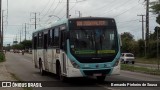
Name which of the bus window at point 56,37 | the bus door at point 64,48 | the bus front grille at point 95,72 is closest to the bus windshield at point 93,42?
the bus door at point 64,48

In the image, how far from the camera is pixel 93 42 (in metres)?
18.7

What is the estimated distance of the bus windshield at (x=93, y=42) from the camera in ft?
61.0

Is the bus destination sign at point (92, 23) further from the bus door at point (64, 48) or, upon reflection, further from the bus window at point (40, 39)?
the bus window at point (40, 39)

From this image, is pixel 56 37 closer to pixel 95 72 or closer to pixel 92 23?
pixel 92 23

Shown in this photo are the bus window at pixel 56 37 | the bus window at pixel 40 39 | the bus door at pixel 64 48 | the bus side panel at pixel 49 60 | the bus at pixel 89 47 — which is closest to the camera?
the bus at pixel 89 47

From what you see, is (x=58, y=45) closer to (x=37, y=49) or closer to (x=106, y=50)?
(x=106, y=50)

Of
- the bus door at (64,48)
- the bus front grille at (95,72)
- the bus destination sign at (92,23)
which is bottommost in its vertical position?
the bus front grille at (95,72)

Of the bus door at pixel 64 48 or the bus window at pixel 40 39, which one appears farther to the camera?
the bus window at pixel 40 39

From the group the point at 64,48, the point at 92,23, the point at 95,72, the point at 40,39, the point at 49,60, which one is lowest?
the point at 95,72

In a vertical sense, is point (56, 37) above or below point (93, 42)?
above

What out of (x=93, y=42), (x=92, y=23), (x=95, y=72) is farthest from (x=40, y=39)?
(x=95, y=72)

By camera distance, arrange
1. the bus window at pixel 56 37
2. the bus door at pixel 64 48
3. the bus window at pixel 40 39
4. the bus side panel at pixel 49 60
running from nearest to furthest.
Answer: the bus door at pixel 64 48 → the bus window at pixel 56 37 → the bus side panel at pixel 49 60 → the bus window at pixel 40 39

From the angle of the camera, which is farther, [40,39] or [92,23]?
[40,39]

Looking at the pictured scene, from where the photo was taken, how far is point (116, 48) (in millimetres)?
18984
